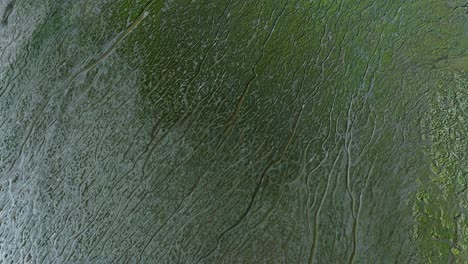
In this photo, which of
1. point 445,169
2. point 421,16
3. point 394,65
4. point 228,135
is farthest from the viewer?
point 421,16

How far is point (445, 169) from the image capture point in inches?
84.0

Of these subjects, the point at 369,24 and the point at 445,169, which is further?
the point at 369,24

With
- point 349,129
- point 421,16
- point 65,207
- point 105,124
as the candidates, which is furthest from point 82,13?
point 421,16

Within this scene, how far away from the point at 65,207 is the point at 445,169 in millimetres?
1874

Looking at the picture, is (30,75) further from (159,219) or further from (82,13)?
(159,219)

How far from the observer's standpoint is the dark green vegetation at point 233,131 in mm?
2111

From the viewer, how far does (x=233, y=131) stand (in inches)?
91.0

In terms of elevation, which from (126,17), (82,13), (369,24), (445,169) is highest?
(82,13)

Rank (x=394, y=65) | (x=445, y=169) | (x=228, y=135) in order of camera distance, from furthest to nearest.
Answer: (x=394, y=65) < (x=228, y=135) < (x=445, y=169)

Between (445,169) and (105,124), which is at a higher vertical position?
(105,124)

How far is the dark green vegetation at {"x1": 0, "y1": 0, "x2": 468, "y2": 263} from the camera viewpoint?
2.11 m

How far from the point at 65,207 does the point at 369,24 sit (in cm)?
197

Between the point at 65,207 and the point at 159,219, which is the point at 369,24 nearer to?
the point at 159,219

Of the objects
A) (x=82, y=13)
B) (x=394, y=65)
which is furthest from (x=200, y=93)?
(x=394, y=65)
